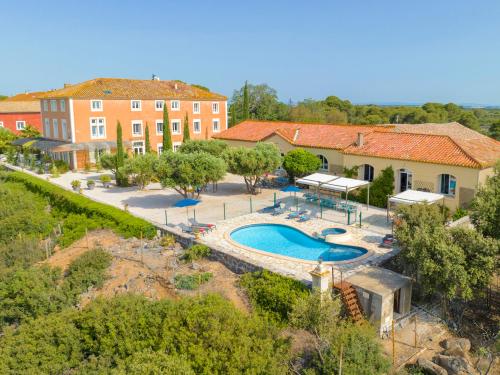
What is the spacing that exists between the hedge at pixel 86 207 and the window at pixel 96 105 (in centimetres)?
1007

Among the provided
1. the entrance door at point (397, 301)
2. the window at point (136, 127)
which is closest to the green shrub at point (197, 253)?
the entrance door at point (397, 301)

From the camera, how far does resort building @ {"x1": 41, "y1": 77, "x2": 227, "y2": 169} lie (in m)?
48.3

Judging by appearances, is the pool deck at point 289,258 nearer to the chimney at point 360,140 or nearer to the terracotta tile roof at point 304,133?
the chimney at point 360,140

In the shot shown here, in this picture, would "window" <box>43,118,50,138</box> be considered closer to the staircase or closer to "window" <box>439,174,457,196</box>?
"window" <box>439,174,457,196</box>

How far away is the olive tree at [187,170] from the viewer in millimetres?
30547

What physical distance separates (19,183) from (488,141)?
4125 cm

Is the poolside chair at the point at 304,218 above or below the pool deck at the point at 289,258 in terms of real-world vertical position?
above

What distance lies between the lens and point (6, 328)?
1911 cm

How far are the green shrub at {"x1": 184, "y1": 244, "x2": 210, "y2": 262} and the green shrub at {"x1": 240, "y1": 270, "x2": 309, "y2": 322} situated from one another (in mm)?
4124

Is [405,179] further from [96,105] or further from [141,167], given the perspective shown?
[96,105]

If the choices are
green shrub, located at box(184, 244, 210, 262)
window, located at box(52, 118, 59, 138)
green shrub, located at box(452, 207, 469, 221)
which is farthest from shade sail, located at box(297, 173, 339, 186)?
window, located at box(52, 118, 59, 138)

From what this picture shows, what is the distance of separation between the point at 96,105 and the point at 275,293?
3802 cm

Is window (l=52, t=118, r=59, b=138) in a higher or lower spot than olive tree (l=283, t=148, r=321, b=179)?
higher

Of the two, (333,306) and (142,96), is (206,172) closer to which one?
(333,306)
